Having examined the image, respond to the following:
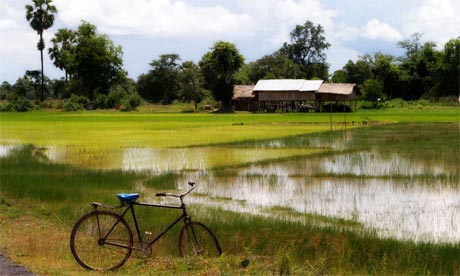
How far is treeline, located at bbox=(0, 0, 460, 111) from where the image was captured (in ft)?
186

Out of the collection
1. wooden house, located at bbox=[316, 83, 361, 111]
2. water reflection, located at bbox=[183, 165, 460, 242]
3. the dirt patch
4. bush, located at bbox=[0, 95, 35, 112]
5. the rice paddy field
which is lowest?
water reflection, located at bbox=[183, 165, 460, 242]

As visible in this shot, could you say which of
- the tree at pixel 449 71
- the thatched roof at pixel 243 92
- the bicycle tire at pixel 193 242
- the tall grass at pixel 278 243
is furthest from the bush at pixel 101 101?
the bicycle tire at pixel 193 242

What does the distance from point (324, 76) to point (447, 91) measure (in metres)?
25.2

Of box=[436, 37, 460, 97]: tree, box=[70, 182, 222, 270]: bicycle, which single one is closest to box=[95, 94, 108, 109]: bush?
box=[436, 37, 460, 97]: tree

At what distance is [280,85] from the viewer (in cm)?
5547

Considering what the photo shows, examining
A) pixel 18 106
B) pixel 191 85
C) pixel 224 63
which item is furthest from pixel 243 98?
pixel 18 106

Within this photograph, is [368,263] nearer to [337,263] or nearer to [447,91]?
[337,263]

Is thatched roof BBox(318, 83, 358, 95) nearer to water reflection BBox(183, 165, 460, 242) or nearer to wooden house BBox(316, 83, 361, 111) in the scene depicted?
wooden house BBox(316, 83, 361, 111)

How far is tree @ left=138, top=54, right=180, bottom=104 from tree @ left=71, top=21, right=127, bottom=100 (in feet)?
9.61

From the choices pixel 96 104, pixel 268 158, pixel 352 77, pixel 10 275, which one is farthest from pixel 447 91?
pixel 10 275

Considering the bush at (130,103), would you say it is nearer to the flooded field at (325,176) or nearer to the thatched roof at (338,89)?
the thatched roof at (338,89)

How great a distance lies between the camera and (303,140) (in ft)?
79.4

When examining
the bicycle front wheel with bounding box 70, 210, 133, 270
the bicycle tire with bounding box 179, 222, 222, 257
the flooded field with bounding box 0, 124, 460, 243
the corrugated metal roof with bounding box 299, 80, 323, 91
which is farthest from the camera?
the corrugated metal roof with bounding box 299, 80, 323, 91

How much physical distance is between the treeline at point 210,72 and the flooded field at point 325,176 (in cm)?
3372
